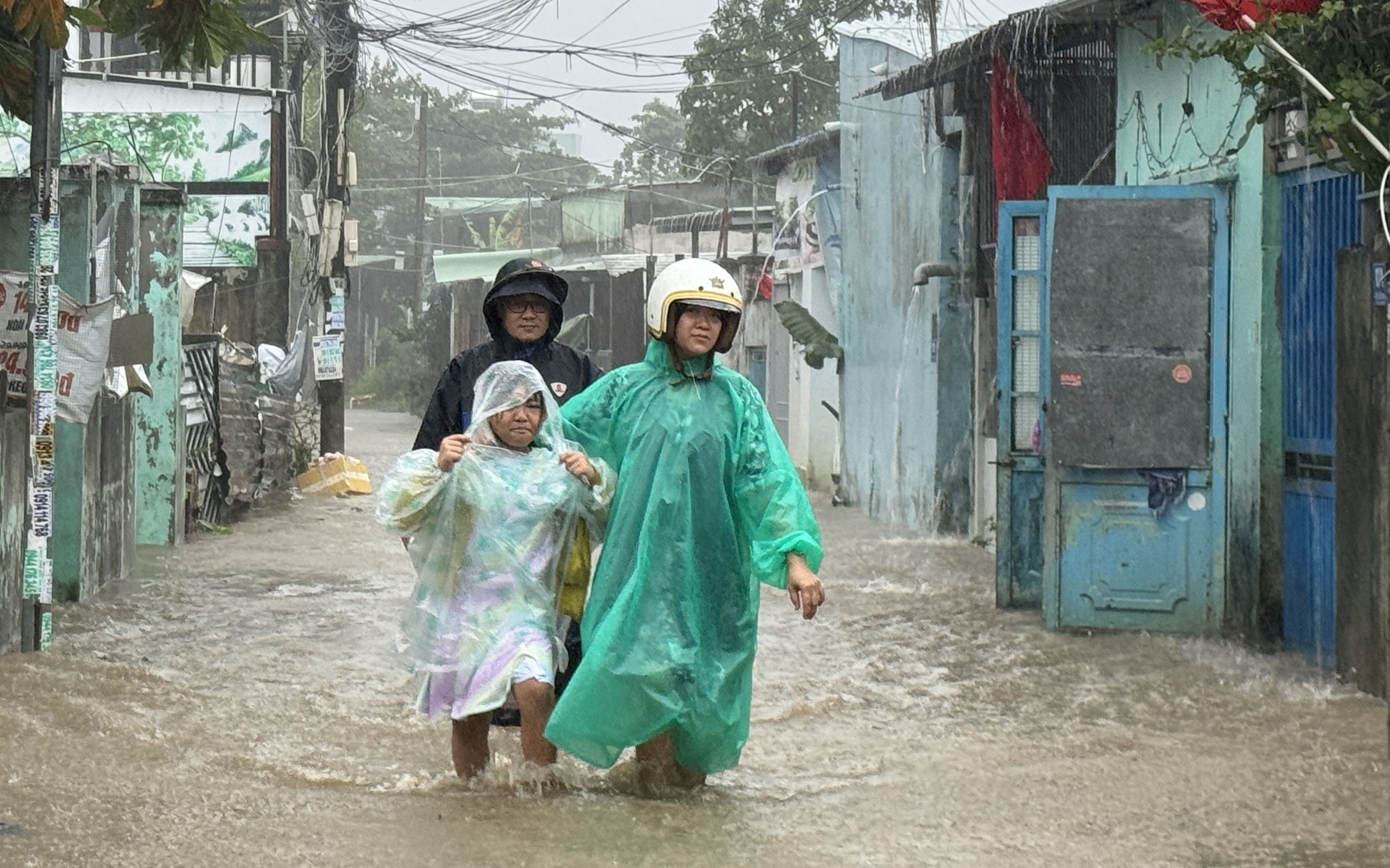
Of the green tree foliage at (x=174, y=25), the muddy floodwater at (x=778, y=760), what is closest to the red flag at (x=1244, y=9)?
the muddy floodwater at (x=778, y=760)

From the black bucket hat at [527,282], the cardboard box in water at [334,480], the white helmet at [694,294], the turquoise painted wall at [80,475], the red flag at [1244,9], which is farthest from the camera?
the cardboard box in water at [334,480]

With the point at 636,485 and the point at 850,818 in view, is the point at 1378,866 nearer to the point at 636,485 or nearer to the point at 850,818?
the point at 850,818

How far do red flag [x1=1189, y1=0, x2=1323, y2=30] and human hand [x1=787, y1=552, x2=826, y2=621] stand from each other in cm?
278

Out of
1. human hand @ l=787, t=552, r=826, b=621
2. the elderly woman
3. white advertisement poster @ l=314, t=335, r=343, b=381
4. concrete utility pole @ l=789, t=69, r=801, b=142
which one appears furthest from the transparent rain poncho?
concrete utility pole @ l=789, t=69, r=801, b=142

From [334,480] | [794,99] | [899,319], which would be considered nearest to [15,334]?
[899,319]

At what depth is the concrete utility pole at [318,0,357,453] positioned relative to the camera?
1919cm

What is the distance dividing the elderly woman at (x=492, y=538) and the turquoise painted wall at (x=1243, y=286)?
408 centimetres

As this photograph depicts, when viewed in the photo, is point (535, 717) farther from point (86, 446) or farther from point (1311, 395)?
point (86, 446)

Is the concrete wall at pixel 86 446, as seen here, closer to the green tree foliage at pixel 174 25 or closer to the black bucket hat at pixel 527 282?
the green tree foliage at pixel 174 25

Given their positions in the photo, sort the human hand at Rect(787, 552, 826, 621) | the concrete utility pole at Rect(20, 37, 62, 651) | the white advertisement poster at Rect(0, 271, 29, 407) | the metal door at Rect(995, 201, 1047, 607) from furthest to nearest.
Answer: the metal door at Rect(995, 201, 1047, 607)
the white advertisement poster at Rect(0, 271, 29, 407)
the concrete utility pole at Rect(20, 37, 62, 651)
the human hand at Rect(787, 552, 826, 621)

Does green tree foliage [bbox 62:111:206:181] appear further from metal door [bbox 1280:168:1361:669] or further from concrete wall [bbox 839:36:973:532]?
metal door [bbox 1280:168:1361:669]

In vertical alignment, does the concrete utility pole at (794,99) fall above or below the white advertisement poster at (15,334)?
above

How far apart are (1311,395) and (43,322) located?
5.70 m

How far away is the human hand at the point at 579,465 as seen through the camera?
537cm
